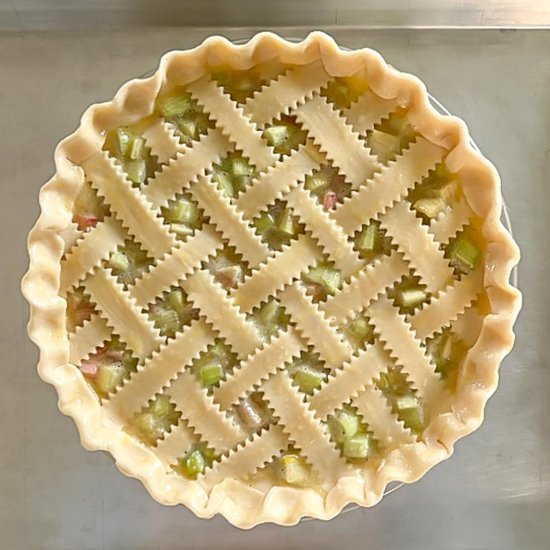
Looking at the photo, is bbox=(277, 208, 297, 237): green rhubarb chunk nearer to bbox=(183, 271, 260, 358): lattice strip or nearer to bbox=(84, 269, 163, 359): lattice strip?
bbox=(183, 271, 260, 358): lattice strip

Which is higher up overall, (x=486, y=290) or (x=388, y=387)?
(x=486, y=290)

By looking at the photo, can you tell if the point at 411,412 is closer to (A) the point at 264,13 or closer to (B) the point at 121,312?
(B) the point at 121,312

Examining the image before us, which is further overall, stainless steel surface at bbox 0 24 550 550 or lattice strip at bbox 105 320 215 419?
stainless steel surface at bbox 0 24 550 550

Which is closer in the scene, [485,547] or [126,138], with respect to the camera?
[126,138]

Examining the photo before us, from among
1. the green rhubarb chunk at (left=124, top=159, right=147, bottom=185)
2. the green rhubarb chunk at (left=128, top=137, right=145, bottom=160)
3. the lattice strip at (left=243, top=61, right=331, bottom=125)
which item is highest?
the lattice strip at (left=243, top=61, right=331, bottom=125)

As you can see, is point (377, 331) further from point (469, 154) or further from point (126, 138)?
point (126, 138)

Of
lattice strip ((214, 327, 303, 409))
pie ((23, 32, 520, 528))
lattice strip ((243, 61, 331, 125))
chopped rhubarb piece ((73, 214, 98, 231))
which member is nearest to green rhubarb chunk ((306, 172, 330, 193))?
pie ((23, 32, 520, 528))

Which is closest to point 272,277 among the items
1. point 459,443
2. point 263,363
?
point 263,363

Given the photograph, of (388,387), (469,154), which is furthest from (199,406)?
(469,154)

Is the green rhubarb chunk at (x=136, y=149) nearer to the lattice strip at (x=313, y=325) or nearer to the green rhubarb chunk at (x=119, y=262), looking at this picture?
the green rhubarb chunk at (x=119, y=262)
